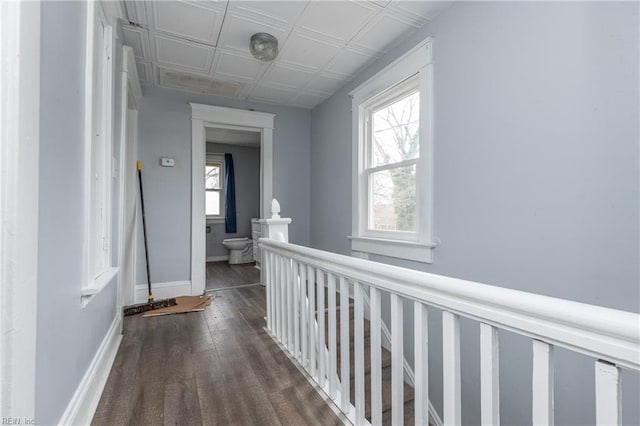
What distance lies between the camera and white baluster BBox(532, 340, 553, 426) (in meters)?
0.59

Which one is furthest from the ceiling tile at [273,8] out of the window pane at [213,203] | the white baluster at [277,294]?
the window pane at [213,203]

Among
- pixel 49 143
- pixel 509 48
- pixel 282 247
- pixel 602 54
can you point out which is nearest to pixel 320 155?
pixel 282 247

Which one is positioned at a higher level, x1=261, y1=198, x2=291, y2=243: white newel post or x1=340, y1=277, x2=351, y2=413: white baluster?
x1=261, y1=198, x2=291, y2=243: white newel post

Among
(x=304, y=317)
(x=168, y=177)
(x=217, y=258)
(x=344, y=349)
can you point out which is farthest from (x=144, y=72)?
(x=217, y=258)

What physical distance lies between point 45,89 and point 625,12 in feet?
7.35

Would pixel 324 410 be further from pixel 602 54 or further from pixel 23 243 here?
pixel 602 54

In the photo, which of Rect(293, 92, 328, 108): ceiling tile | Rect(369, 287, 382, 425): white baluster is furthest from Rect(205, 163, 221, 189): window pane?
Rect(369, 287, 382, 425): white baluster

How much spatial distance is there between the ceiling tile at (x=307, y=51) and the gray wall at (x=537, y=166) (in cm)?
81

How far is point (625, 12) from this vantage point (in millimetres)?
1210

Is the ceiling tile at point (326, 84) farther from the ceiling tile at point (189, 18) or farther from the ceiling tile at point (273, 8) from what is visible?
the ceiling tile at point (189, 18)

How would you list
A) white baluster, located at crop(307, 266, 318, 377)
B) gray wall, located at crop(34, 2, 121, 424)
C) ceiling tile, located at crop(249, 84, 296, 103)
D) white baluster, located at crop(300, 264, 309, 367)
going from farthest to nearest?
ceiling tile, located at crop(249, 84, 296, 103) → white baluster, located at crop(300, 264, 309, 367) → white baluster, located at crop(307, 266, 318, 377) → gray wall, located at crop(34, 2, 121, 424)

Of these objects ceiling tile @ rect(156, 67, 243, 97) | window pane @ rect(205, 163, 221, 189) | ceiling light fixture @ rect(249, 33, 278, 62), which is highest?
ceiling tile @ rect(156, 67, 243, 97)

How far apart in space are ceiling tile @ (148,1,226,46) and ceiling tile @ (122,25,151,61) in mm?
151

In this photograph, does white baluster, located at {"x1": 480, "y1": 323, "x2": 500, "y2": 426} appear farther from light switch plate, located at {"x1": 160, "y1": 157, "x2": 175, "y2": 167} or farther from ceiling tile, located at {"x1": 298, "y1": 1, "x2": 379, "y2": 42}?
light switch plate, located at {"x1": 160, "y1": 157, "x2": 175, "y2": 167}
